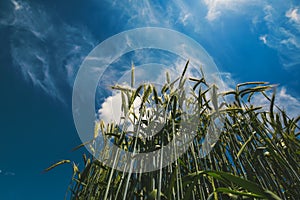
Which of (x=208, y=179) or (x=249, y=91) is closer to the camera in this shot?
(x=208, y=179)

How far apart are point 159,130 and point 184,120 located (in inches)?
3.7

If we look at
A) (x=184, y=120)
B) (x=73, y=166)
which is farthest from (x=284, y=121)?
(x=73, y=166)

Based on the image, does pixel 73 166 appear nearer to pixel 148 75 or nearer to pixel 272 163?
pixel 148 75

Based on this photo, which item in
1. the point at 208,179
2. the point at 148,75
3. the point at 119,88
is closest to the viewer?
the point at 208,179

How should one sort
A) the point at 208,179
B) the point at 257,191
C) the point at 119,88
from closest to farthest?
the point at 257,191
the point at 208,179
the point at 119,88

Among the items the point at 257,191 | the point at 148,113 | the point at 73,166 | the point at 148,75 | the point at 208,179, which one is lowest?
the point at 257,191

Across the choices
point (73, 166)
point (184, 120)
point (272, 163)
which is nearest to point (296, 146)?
point (272, 163)

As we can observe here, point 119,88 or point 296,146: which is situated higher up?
point 119,88

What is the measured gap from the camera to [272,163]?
25.7 inches

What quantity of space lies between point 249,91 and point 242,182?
437 mm

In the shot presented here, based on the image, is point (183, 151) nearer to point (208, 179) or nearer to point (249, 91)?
point (208, 179)

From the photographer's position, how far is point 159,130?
644 millimetres

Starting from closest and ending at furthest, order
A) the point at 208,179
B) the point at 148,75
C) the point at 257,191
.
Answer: the point at 257,191, the point at 208,179, the point at 148,75

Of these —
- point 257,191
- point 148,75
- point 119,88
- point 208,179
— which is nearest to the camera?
point 257,191
